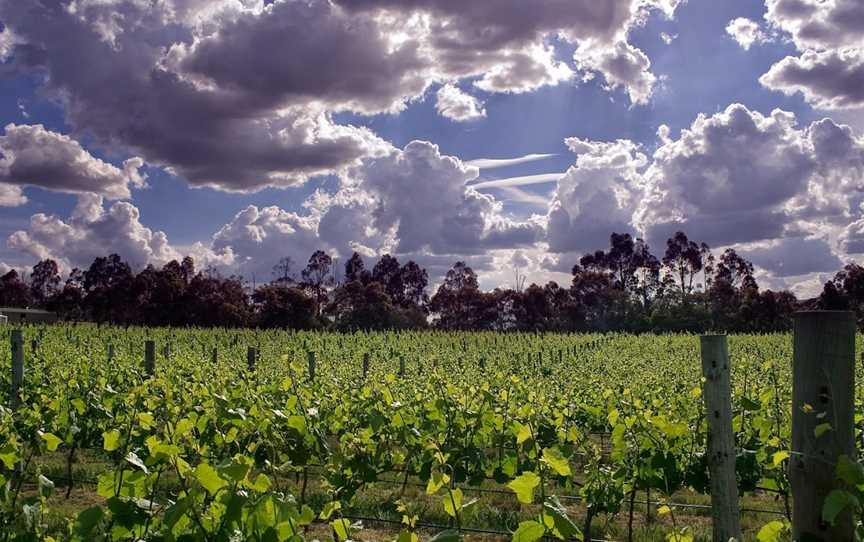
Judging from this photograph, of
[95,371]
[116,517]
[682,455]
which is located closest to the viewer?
[116,517]

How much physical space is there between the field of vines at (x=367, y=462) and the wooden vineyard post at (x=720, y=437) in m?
0.18

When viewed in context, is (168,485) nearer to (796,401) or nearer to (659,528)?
(659,528)

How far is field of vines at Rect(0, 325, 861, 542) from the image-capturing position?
2.17 m

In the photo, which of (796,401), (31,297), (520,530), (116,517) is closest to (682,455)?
(796,401)

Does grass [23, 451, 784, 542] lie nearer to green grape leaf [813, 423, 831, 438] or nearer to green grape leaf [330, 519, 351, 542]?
green grape leaf [813, 423, 831, 438]

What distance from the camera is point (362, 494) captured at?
6918 millimetres

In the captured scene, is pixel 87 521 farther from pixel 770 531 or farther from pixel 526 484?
pixel 770 531

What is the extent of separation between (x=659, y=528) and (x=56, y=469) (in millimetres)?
6501

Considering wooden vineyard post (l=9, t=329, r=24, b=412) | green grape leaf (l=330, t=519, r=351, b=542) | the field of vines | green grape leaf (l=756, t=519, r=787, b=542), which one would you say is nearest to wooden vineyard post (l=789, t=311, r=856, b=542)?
the field of vines

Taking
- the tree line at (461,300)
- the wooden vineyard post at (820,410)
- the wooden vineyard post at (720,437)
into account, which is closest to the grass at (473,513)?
the wooden vineyard post at (720,437)

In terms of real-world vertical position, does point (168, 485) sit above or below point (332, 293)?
below

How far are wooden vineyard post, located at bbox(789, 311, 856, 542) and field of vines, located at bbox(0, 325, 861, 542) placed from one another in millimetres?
130

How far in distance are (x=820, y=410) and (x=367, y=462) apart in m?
2.89

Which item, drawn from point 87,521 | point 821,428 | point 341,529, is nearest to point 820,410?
point 821,428
